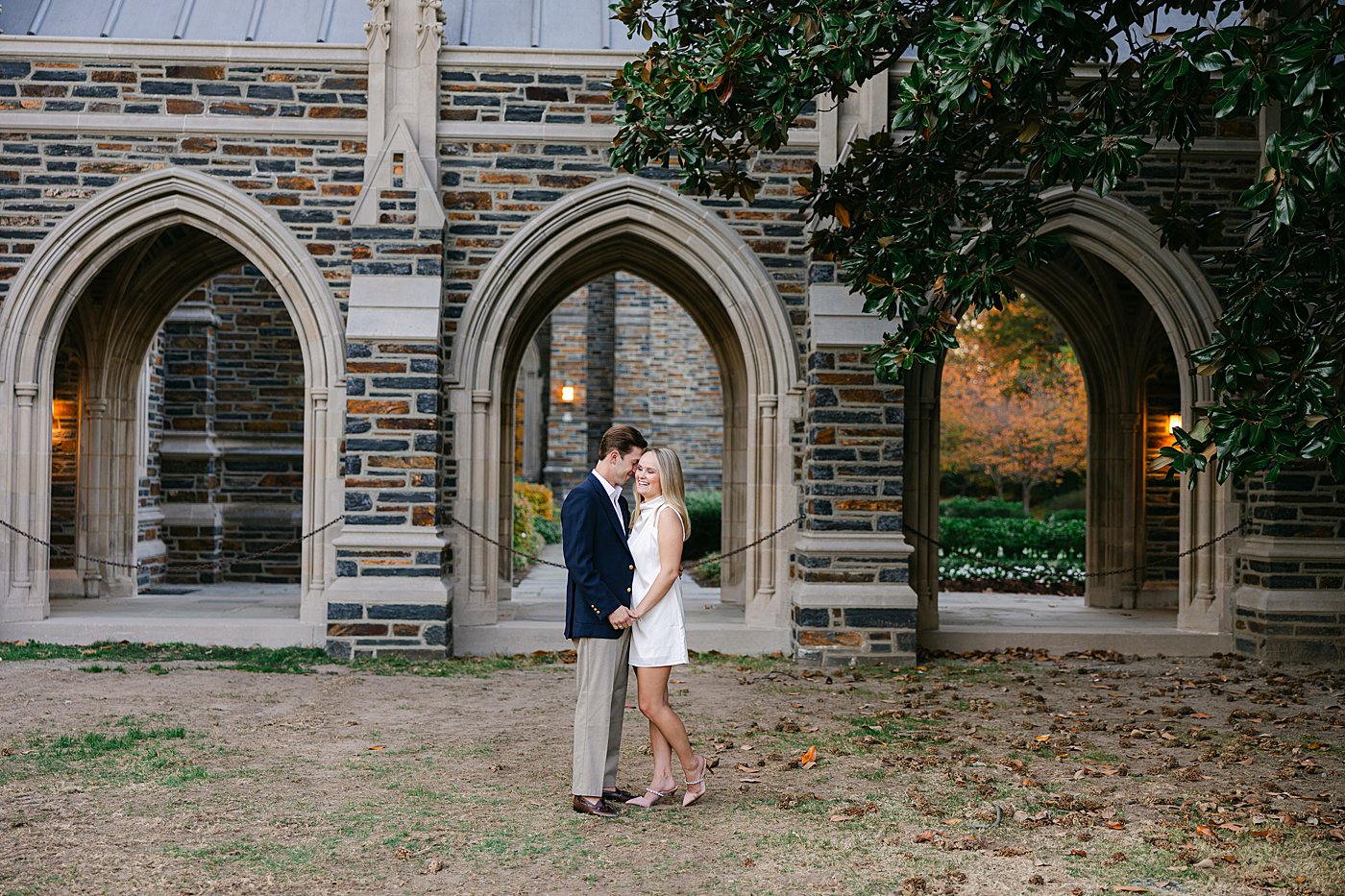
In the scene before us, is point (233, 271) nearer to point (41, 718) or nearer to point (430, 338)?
point (430, 338)

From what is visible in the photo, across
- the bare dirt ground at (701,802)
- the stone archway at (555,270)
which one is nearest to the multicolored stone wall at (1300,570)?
the bare dirt ground at (701,802)

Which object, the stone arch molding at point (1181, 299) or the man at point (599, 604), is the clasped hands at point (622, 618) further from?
the stone arch molding at point (1181, 299)

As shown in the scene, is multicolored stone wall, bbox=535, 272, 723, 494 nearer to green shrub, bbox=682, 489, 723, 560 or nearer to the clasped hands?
green shrub, bbox=682, 489, 723, 560

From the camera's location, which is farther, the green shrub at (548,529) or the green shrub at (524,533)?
the green shrub at (548,529)

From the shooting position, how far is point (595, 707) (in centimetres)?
482

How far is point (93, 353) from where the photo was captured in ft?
36.9

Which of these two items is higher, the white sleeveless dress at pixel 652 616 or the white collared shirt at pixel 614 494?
the white collared shirt at pixel 614 494

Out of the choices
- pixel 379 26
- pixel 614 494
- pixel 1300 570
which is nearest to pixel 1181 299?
pixel 1300 570

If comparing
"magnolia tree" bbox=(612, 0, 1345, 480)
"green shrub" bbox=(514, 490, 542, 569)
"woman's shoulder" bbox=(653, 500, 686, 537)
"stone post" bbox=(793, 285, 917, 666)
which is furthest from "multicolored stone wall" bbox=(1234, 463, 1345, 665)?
"green shrub" bbox=(514, 490, 542, 569)

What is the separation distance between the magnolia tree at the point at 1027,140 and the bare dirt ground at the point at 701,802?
1.60 meters

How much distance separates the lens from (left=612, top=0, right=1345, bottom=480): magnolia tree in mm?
4547

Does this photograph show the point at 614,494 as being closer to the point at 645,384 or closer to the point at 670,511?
the point at 670,511

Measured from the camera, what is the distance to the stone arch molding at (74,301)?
8961mm

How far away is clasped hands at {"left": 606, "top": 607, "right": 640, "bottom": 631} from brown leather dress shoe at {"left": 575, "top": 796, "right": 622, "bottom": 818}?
2.39 feet
